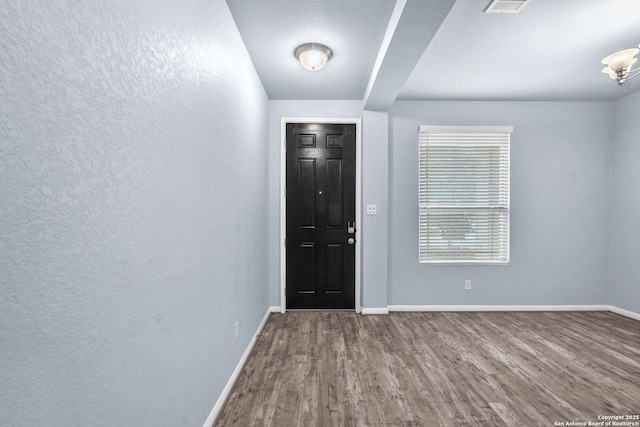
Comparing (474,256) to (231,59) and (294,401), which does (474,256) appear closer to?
(294,401)

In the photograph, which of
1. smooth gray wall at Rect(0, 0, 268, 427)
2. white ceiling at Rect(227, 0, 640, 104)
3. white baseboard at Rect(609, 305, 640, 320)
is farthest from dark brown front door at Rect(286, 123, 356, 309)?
white baseboard at Rect(609, 305, 640, 320)

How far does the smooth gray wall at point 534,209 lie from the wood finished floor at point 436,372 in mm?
422

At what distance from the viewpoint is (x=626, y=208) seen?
3809mm

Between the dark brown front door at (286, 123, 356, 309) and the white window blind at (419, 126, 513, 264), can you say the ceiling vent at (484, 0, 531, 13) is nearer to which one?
the white window blind at (419, 126, 513, 264)

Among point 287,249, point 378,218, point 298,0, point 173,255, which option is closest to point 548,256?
point 378,218

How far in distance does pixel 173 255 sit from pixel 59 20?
0.86 meters

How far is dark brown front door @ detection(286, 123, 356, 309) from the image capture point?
3.89m

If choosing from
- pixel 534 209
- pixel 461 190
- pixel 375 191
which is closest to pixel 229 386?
pixel 375 191

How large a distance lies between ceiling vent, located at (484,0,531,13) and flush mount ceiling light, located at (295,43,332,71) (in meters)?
1.20

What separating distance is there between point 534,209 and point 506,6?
9.02ft

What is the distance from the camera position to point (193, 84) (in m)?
1.51

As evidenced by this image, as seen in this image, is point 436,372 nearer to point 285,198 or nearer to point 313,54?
point 285,198

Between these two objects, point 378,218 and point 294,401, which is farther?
point 378,218

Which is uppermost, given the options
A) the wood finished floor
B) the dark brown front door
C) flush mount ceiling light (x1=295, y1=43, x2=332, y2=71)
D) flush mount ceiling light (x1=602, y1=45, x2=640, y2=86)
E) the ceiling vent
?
the ceiling vent
